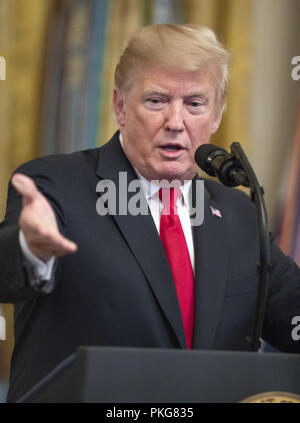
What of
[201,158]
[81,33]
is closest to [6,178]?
[81,33]

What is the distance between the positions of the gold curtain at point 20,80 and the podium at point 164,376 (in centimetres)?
153

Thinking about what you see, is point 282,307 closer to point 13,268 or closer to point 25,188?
point 13,268

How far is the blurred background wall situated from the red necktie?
36.9 inches

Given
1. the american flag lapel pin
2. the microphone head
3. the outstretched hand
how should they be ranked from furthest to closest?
the american flag lapel pin
the microphone head
the outstretched hand

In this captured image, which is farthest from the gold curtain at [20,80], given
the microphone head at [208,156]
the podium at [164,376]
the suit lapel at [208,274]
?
the podium at [164,376]

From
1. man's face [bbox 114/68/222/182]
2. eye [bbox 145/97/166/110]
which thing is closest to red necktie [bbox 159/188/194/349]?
man's face [bbox 114/68/222/182]

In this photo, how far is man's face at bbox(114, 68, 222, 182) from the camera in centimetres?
180

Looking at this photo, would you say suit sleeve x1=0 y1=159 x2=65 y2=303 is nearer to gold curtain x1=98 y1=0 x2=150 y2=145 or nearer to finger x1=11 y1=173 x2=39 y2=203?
finger x1=11 y1=173 x2=39 y2=203

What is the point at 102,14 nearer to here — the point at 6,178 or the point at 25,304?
the point at 6,178

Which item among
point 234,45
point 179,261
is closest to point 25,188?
point 179,261

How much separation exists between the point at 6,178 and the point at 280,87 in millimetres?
1111

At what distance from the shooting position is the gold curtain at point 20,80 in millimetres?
2568

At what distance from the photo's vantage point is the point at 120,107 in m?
1.95

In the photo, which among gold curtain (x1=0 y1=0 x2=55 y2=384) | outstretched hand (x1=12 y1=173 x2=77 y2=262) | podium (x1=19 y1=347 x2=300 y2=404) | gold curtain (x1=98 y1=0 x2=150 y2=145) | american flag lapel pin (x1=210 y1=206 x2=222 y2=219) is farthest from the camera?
gold curtain (x1=98 y1=0 x2=150 y2=145)
